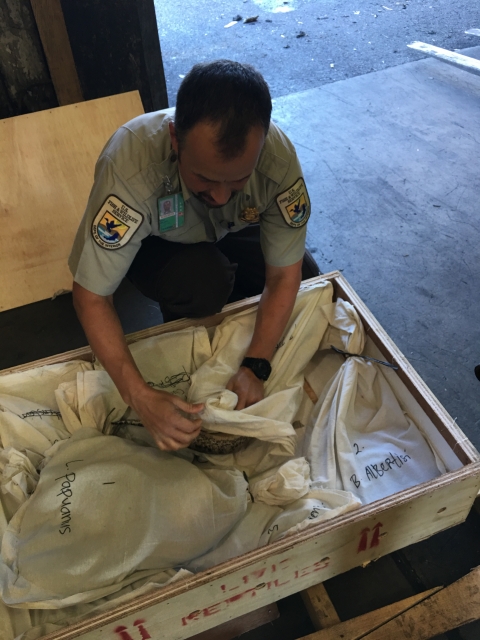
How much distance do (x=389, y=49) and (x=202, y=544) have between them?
3005 mm

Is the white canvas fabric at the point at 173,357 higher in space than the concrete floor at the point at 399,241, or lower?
higher

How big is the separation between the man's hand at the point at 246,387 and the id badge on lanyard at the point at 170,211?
0.32m

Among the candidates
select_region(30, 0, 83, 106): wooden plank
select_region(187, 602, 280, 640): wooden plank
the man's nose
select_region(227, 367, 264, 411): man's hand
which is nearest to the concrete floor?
select_region(187, 602, 280, 640): wooden plank

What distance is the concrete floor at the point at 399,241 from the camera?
1.04m

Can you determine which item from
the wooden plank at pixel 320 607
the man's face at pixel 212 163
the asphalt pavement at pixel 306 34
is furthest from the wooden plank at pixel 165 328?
the asphalt pavement at pixel 306 34

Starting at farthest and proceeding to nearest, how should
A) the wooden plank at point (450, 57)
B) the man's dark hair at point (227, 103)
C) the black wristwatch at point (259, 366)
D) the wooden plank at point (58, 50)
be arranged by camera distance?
1. the wooden plank at point (450, 57)
2. the wooden plank at point (58, 50)
3. the black wristwatch at point (259, 366)
4. the man's dark hair at point (227, 103)

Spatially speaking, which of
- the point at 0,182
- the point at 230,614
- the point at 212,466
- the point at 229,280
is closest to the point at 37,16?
the point at 0,182

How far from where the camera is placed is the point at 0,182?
152cm

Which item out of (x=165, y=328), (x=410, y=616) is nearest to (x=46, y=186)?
(x=165, y=328)

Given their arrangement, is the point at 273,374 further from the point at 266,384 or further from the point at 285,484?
the point at 285,484

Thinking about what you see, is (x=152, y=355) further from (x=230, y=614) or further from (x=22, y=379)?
(x=230, y=614)

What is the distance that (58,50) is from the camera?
4.71 feet

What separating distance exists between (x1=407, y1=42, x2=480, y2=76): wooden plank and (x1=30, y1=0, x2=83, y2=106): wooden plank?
2.01 m

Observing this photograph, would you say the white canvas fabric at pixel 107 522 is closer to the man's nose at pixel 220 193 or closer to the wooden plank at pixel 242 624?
the wooden plank at pixel 242 624
